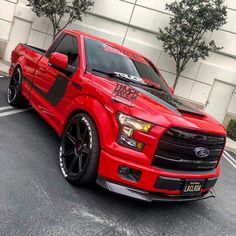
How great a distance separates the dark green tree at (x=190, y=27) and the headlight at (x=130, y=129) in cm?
1050

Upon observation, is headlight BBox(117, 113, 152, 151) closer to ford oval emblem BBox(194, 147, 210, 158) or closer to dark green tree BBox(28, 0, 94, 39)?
ford oval emblem BBox(194, 147, 210, 158)

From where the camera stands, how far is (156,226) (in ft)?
13.3

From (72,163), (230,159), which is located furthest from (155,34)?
(72,163)

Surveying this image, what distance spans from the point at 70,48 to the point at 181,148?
2.76 m

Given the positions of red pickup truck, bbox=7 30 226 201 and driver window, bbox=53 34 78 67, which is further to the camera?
driver window, bbox=53 34 78 67

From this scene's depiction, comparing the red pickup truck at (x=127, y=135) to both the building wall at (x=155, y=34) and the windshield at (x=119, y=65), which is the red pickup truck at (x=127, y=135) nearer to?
the windshield at (x=119, y=65)

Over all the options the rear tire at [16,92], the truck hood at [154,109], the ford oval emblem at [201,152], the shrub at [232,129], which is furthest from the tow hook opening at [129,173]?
the shrub at [232,129]

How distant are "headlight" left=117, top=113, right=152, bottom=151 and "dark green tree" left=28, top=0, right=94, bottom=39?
11989 mm

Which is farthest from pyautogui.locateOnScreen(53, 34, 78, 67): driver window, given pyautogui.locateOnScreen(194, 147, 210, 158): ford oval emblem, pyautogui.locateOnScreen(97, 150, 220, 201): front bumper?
pyautogui.locateOnScreen(194, 147, 210, 158): ford oval emblem

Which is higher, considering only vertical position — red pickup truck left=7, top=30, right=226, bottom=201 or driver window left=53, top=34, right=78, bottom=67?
driver window left=53, top=34, right=78, bottom=67

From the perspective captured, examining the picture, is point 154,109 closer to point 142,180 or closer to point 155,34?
point 142,180

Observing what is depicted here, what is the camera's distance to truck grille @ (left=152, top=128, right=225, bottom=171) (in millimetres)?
3928

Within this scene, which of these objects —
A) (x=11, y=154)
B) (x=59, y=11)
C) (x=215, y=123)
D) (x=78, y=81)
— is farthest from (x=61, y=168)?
(x=59, y=11)

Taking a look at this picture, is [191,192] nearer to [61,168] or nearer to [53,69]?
[61,168]
